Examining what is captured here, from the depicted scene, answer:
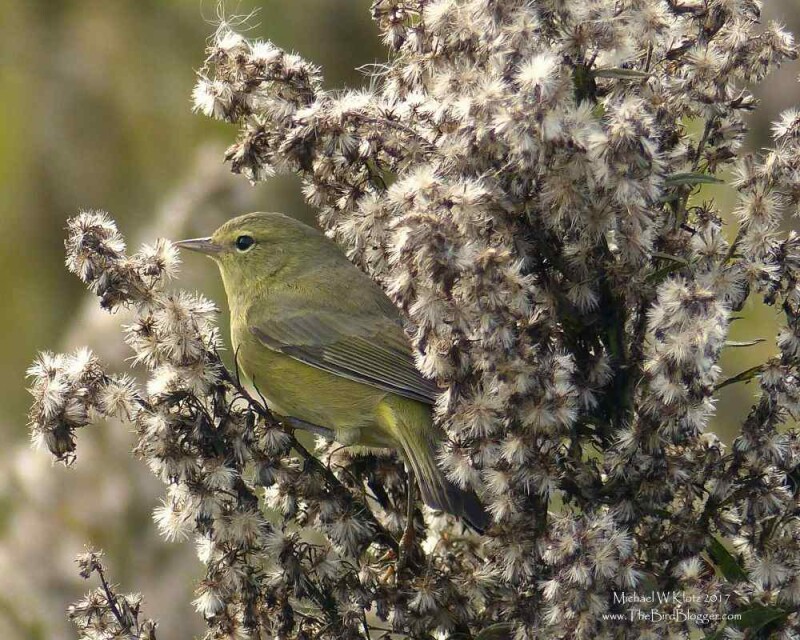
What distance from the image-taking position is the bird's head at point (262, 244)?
328 centimetres

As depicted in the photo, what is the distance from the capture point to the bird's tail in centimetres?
214

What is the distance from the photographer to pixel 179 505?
2.08 metres

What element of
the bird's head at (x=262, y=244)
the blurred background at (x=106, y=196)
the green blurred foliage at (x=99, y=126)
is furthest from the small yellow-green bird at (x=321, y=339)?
the green blurred foliage at (x=99, y=126)

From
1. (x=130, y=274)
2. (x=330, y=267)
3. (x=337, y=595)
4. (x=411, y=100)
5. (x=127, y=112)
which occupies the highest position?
(x=127, y=112)

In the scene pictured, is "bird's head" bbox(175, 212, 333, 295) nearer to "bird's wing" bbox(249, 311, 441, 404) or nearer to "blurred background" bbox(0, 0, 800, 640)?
"bird's wing" bbox(249, 311, 441, 404)

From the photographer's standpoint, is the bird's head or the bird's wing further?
the bird's head

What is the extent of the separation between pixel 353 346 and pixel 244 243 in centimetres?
55

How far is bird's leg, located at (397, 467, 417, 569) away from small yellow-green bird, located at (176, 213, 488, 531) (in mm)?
42

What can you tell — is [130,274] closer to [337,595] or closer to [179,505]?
[179,505]

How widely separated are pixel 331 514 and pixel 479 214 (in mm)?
688

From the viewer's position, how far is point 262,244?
11.0 ft

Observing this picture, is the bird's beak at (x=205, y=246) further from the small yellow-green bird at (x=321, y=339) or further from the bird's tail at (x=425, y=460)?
the bird's tail at (x=425, y=460)

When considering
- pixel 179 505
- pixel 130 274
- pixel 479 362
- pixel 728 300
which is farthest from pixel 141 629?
pixel 728 300

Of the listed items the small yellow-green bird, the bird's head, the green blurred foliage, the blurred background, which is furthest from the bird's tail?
the green blurred foliage
